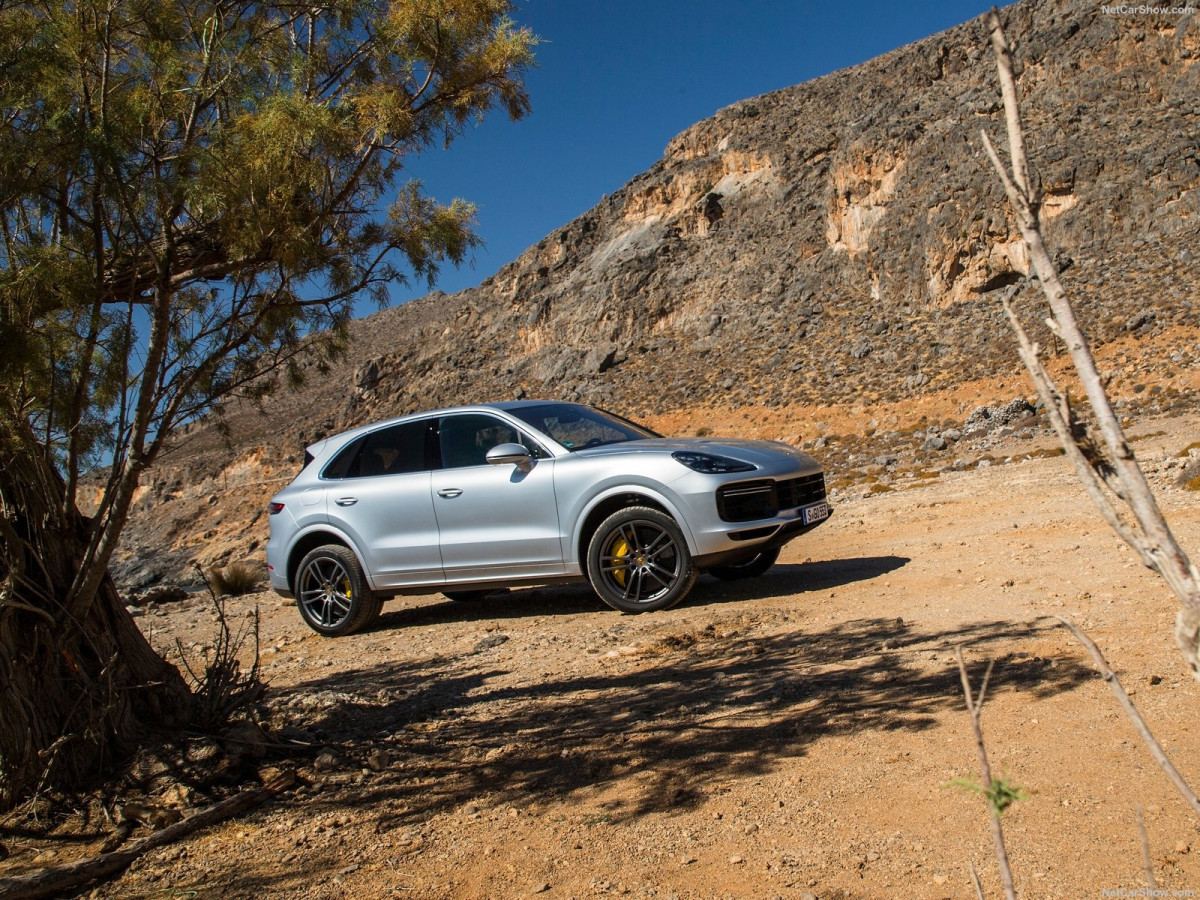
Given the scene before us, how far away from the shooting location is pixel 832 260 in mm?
46531

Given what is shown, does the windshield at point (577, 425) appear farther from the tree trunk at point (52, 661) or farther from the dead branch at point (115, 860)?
the dead branch at point (115, 860)

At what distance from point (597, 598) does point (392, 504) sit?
1873 millimetres

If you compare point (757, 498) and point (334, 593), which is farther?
point (334, 593)

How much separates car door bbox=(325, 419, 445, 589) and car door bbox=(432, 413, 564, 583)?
5.1 inches

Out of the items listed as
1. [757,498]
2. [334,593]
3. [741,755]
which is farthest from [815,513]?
[334,593]

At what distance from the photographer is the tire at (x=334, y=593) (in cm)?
768

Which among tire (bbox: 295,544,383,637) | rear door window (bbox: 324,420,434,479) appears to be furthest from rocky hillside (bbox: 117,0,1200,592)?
tire (bbox: 295,544,383,637)

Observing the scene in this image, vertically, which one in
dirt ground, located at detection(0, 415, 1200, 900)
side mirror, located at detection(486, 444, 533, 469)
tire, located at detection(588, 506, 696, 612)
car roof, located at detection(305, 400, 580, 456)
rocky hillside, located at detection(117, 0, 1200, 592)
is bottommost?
dirt ground, located at detection(0, 415, 1200, 900)

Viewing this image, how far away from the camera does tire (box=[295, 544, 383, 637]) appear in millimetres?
7676

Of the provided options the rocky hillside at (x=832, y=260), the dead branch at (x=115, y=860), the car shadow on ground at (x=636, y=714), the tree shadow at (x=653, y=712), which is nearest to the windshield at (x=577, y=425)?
the car shadow on ground at (x=636, y=714)

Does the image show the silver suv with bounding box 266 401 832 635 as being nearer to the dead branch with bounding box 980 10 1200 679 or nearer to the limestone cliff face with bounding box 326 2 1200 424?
the dead branch with bounding box 980 10 1200 679

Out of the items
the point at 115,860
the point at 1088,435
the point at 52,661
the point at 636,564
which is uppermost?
the point at 1088,435

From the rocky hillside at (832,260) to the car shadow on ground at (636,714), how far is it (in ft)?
83.2

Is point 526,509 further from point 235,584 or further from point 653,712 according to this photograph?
point 235,584
